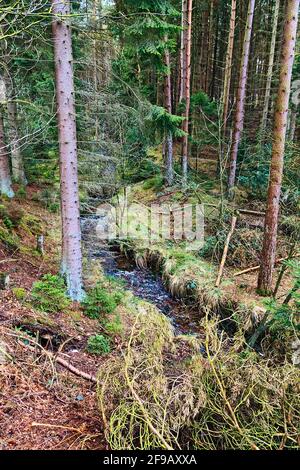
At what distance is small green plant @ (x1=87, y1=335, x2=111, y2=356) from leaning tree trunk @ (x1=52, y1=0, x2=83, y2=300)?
4.69 feet

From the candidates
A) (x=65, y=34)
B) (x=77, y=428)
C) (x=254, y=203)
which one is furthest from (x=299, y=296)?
(x=254, y=203)

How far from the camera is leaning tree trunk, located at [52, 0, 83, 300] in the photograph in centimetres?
526

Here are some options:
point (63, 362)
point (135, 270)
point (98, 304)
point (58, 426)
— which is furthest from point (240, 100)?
point (58, 426)

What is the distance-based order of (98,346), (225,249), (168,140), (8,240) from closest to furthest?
1. (98,346)
2. (8,240)
3. (225,249)
4. (168,140)

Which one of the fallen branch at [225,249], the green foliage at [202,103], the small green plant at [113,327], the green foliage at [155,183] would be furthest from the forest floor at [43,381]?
the green foliage at [202,103]

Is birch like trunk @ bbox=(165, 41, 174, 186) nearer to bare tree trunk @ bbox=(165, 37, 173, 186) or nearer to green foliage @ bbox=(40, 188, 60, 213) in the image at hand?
bare tree trunk @ bbox=(165, 37, 173, 186)

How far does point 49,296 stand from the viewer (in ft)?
18.6

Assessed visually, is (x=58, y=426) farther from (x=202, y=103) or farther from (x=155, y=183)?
(x=202, y=103)

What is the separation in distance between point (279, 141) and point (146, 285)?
4.88 metres

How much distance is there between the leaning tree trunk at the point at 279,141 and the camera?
6.04 meters

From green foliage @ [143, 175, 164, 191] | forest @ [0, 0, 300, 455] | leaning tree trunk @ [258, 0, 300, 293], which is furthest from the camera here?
green foliage @ [143, 175, 164, 191]

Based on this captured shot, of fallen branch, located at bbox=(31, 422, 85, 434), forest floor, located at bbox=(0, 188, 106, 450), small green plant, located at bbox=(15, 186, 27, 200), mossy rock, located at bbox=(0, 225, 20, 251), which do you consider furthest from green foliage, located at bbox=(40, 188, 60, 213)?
fallen branch, located at bbox=(31, 422, 85, 434)

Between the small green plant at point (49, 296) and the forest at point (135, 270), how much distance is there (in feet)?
0.09

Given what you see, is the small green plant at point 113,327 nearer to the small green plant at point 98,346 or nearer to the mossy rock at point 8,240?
the small green plant at point 98,346
